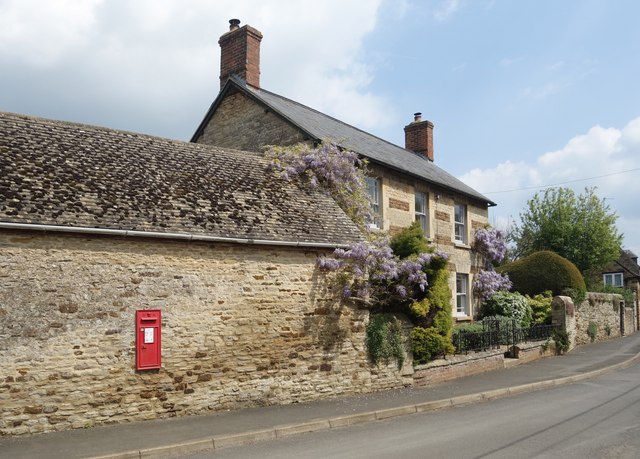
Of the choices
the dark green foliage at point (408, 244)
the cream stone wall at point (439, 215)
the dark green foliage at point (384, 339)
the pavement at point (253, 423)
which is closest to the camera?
→ the pavement at point (253, 423)

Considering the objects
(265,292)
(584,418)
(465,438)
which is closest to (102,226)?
(265,292)

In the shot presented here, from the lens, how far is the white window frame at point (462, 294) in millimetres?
22500

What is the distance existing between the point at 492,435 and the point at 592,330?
19947 mm

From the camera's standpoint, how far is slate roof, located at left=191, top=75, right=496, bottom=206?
18594mm

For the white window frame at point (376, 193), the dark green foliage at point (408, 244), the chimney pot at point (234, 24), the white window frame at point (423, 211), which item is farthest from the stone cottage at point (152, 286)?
the chimney pot at point (234, 24)

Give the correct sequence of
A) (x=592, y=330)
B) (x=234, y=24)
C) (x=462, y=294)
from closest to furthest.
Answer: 1. (x=234, y=24)
2. (x=462, y=294)
3. (x=592, y=330)

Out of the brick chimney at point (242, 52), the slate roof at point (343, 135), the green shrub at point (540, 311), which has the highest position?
the brick chimney at point (242, 52)

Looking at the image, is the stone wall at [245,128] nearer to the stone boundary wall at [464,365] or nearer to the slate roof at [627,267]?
the stone boundary wall at [464,365]

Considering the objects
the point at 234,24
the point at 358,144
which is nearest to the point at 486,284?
the point at 358,144

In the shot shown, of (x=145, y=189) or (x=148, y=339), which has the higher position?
(x=145, y=189)

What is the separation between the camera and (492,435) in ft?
27.7

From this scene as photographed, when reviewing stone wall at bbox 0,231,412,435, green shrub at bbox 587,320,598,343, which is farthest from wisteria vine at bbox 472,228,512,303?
stone wall at bbox 0,231,412,435

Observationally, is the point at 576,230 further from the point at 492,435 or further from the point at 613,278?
the point at 492,435

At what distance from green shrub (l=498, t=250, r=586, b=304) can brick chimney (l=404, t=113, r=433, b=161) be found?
7.05 meters
